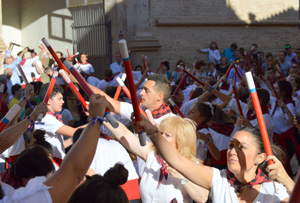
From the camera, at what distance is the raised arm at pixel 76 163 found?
6.88ft

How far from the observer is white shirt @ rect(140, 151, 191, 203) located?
3463 millimetres

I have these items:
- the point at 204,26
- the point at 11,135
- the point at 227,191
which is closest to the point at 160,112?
the point at 11,135

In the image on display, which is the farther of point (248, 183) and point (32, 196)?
point (248, 183)

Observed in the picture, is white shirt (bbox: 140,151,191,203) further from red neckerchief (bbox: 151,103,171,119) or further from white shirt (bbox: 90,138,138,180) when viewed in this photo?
red neckerchief (bbox: 151,103,171,119)

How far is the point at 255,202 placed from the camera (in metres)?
2.94

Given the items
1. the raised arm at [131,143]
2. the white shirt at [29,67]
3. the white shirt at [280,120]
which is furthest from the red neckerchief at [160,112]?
the white shirt at [29,67]

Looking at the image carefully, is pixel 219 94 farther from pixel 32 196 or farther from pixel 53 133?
pixel 32 196

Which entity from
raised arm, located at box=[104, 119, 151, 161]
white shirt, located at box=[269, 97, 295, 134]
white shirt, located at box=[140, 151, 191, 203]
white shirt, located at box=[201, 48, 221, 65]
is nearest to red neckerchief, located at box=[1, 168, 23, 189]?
raised arm, located at box=[104, 119, 151, 161]

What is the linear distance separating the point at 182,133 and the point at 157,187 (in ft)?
1.42

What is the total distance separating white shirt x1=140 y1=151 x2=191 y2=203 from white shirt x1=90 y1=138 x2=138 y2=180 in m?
0.70

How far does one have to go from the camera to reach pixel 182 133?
3.56 m

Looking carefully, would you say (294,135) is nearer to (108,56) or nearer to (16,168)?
(16,168)

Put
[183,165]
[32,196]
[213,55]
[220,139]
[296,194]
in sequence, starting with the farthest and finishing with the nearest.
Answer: [213,55]
[220,139]
[183,165]
[32,196]
[296,194]

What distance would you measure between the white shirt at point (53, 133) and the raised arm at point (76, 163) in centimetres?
300
